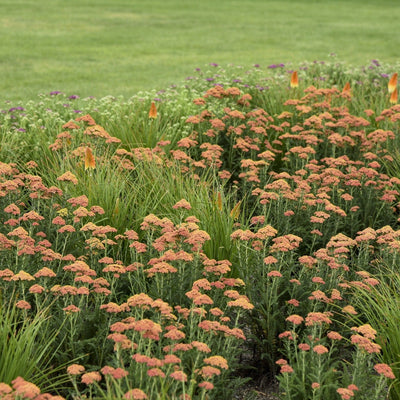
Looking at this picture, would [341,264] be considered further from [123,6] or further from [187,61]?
[123,6]

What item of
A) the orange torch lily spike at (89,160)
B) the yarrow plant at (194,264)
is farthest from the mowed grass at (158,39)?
the orange torch lily spike at (89,160)

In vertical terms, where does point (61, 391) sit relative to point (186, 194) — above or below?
below

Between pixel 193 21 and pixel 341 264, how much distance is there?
18.0 metres

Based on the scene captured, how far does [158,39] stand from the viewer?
18062 mm

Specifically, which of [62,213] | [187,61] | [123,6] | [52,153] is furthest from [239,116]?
[123,6]

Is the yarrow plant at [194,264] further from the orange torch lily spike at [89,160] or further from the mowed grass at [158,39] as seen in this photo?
the mowed grass at [158,39]

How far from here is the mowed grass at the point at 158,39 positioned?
1360 centimetres

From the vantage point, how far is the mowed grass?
13.6 m

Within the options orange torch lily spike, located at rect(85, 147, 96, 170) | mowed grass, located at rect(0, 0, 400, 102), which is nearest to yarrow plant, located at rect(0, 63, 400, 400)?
orange torch lily spike, located at rect(85, 147, 96, 170)

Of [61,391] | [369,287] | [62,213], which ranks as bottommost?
[61,391]

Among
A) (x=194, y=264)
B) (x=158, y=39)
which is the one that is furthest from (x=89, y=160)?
(x=158, y=39)

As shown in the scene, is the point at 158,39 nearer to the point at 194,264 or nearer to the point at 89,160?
the point at 89,160

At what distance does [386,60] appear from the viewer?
1612 cm

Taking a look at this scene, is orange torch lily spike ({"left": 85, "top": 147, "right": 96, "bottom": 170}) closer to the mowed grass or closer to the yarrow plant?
the yarrow plant
